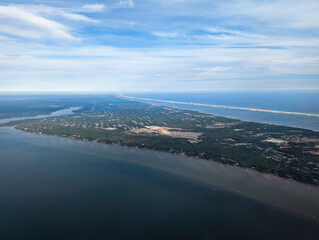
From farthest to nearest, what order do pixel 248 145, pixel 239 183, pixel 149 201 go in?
pixel 248 145
pixel 239 183
pixel 149 201

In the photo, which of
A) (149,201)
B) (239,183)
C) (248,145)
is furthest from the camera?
(248,145)

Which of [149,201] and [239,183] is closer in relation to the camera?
[149,201]

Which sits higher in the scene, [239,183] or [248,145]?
[248,145]

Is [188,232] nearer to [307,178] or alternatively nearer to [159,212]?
[159,212]

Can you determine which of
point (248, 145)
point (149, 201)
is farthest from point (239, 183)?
point (248, 145)

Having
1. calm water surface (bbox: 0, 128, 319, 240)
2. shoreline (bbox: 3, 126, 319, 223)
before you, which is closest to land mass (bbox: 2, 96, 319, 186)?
shoreline (bbox: 3, 126, 319, 223)

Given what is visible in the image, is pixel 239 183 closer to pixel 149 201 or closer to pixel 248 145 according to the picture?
pixel 149 201

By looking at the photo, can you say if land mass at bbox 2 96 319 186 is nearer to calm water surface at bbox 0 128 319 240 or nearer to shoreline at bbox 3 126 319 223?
shoreline at bbox 3 126 319 223

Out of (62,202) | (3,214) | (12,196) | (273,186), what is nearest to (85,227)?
(62,202)

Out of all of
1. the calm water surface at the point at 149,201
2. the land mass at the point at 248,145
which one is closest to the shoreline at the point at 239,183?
the calm water surface at the point at 149,201

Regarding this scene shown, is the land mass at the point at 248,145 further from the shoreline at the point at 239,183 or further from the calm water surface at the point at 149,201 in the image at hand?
the calm water surface at the point at 149,201
